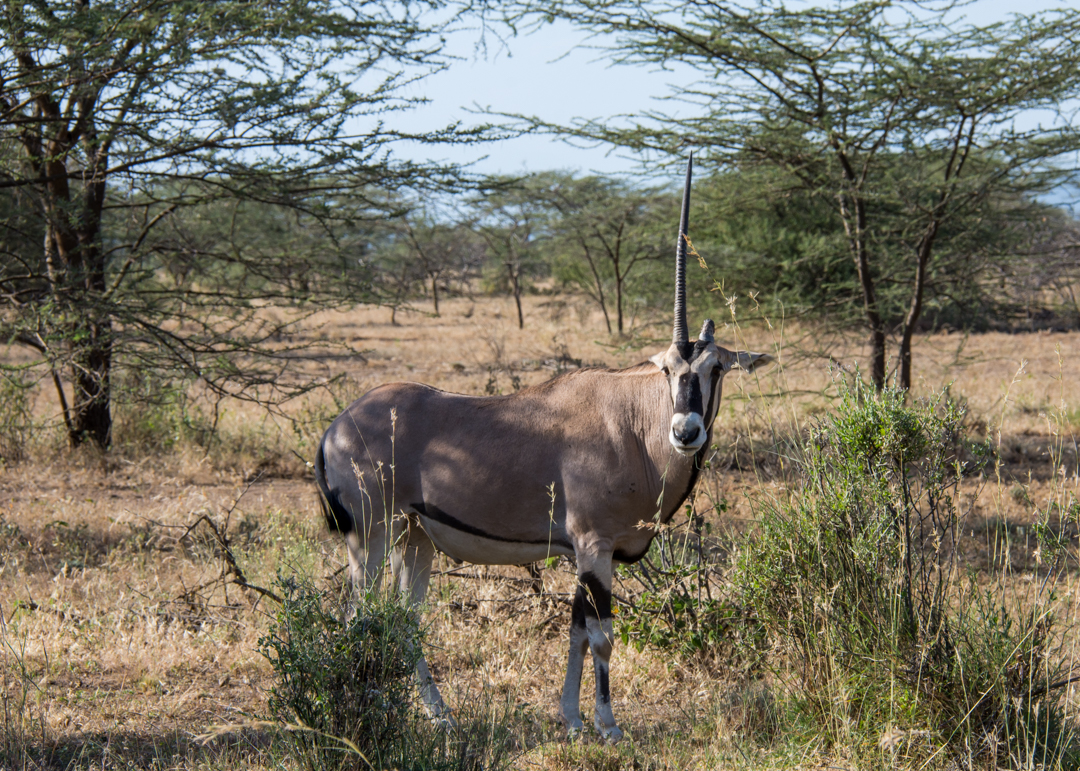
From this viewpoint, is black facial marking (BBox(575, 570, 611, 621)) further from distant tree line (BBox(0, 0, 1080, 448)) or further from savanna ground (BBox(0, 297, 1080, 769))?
distant tree line (BBox(0, 0, 1080, 448))

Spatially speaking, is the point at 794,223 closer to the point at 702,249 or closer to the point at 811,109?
the point at 702,249

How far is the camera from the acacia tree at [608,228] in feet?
70.3

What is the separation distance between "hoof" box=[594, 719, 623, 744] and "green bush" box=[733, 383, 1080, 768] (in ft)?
2.39

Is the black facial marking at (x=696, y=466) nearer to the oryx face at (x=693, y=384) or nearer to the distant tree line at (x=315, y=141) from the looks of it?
the oryx face at (x=693, y=384)

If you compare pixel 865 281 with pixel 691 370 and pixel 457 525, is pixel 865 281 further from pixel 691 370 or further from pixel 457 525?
pixel 457 525

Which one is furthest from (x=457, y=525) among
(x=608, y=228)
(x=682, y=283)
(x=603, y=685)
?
(x=608, y=228)

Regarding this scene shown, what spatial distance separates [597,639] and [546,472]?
751 mm

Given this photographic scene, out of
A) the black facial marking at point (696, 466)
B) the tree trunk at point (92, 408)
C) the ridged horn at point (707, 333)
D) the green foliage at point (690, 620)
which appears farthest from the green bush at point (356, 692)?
the tree trunk at point (92, 408)

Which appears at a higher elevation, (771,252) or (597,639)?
(771,252)

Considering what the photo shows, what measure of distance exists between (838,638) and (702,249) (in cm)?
1272

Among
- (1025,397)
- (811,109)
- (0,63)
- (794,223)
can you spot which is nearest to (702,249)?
(794,223)

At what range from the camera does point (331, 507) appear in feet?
13.9

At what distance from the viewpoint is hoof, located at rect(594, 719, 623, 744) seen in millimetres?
3742

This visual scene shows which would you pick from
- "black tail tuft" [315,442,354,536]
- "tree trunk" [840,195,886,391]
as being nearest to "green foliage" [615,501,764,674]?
"black tail tuft" [315,442,354,536]
